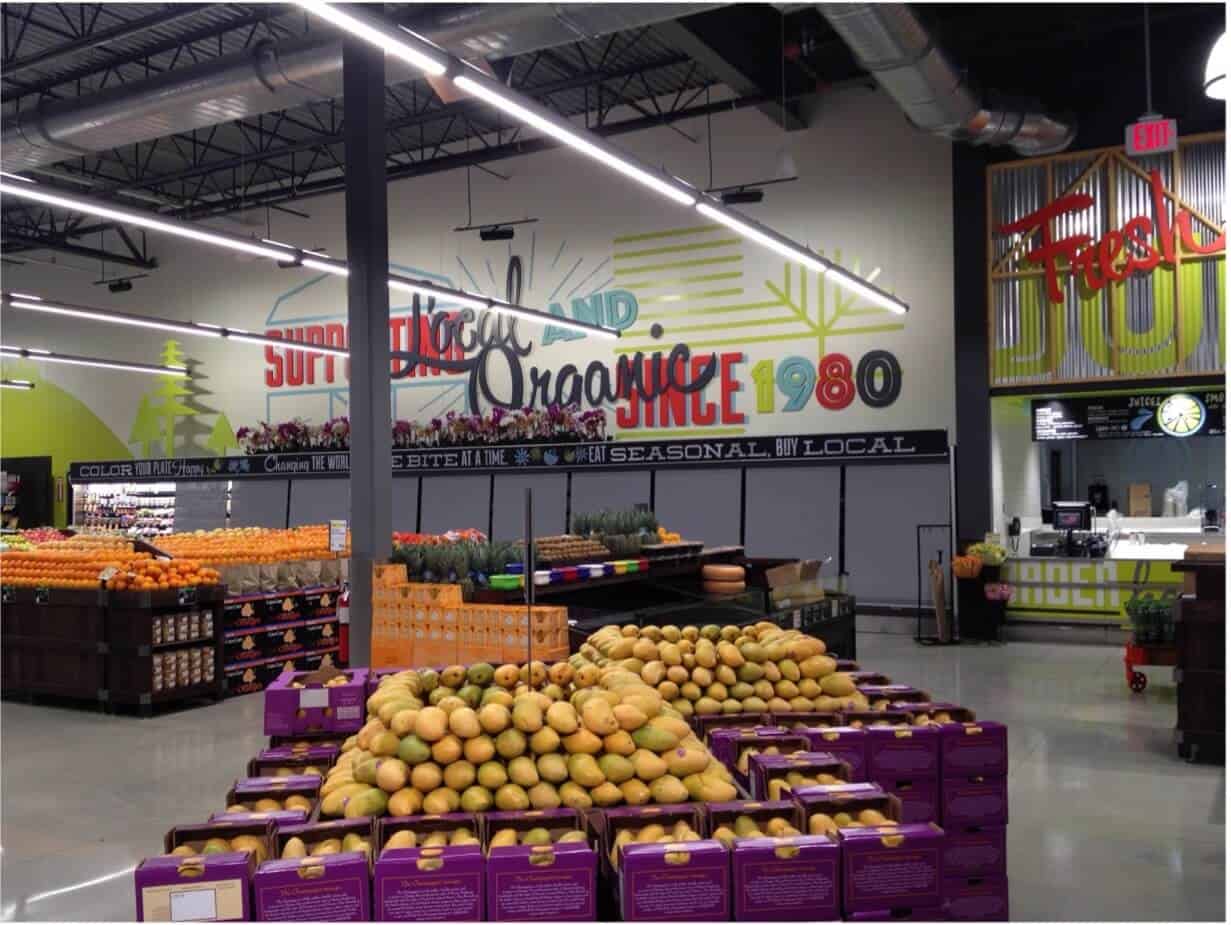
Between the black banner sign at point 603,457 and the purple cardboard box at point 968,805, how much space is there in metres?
8.10

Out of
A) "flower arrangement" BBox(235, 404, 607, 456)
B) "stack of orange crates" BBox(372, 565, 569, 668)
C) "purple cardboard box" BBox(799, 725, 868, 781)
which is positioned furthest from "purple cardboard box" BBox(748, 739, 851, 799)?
"flower arrangement" BBox(235, 404, 607, 456)

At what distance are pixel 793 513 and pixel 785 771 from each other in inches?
385

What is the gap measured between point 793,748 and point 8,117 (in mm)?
10304

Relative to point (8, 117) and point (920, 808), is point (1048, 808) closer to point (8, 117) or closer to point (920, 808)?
point (920, 808)

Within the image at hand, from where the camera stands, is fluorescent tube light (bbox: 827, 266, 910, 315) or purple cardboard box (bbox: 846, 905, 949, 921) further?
fluorescent tube light (bbox: 827, 266, 910, 315)

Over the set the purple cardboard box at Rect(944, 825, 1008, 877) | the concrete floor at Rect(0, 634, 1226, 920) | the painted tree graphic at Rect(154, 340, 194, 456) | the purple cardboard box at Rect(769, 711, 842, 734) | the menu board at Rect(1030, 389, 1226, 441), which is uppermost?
the painted tree graphic at Rect(154, 340, 194, 456)

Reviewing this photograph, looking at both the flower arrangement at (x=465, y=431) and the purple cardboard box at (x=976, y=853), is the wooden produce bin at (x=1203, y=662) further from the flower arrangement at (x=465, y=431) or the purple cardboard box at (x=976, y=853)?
the flower arrangement at (x=465, y=431)

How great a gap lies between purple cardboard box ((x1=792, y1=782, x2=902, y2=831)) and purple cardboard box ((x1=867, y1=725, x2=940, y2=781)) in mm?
892

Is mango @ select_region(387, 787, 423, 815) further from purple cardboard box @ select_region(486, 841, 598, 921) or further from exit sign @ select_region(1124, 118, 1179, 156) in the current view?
exit sign @ select_region(1124, 118, 1179, 156)

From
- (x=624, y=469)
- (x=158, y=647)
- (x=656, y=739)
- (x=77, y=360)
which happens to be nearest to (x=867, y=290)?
(x=624, y=469)

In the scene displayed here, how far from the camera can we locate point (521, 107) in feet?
19.6

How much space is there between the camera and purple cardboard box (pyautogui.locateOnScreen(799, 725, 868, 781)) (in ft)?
12.8

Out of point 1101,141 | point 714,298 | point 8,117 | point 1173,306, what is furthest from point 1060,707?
point 8,117

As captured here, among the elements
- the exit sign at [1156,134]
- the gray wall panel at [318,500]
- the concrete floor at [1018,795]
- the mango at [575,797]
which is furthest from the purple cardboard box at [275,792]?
the gray wall panel at [318,500]
